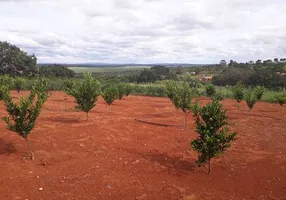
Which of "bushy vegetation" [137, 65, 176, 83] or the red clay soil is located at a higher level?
"bushy vegetation" [137, 65, 176, 83]

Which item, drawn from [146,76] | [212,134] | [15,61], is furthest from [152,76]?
[212,134]

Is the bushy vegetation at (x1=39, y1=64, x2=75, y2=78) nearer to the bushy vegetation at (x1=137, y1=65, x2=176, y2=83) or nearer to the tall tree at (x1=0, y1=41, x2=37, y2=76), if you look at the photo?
the tall tree at (x1=0, y1=41, x2=37, y2=76)

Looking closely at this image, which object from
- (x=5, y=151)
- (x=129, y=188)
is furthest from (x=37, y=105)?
(x=129, y=188)

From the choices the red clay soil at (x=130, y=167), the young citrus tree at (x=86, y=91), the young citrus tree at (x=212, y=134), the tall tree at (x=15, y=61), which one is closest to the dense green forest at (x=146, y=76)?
the tall tree at (x=15, y=61)

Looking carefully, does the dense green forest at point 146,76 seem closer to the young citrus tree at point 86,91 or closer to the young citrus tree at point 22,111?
the young citrus tree at point 86,91

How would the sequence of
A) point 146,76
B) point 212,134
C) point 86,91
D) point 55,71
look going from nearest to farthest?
point 212,134 < point 86,91 < point 55,71 < point 146,76

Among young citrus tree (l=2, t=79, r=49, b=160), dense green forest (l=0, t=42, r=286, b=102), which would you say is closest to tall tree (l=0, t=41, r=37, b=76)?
dense green forest (l=0, t=42, r=286, b=102)

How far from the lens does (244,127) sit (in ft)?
65.4

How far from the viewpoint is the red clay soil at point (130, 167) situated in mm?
9211

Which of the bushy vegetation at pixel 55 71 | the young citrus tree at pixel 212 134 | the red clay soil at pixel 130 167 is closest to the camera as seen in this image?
the red clay soil at pixel 130 167

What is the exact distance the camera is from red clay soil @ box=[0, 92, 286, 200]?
9.21 metres

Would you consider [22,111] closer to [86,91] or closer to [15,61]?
[86,91]

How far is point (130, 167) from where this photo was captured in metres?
11.4

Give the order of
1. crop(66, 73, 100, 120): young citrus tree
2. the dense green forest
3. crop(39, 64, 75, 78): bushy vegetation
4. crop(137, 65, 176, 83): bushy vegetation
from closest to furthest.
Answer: crop(66, 73, 100, 120): young citrus tree
the dense green forest
crop(39, 64, 75, 78): bushy vegetation
crop(137, 65, 176, 83): bushy vegetation
